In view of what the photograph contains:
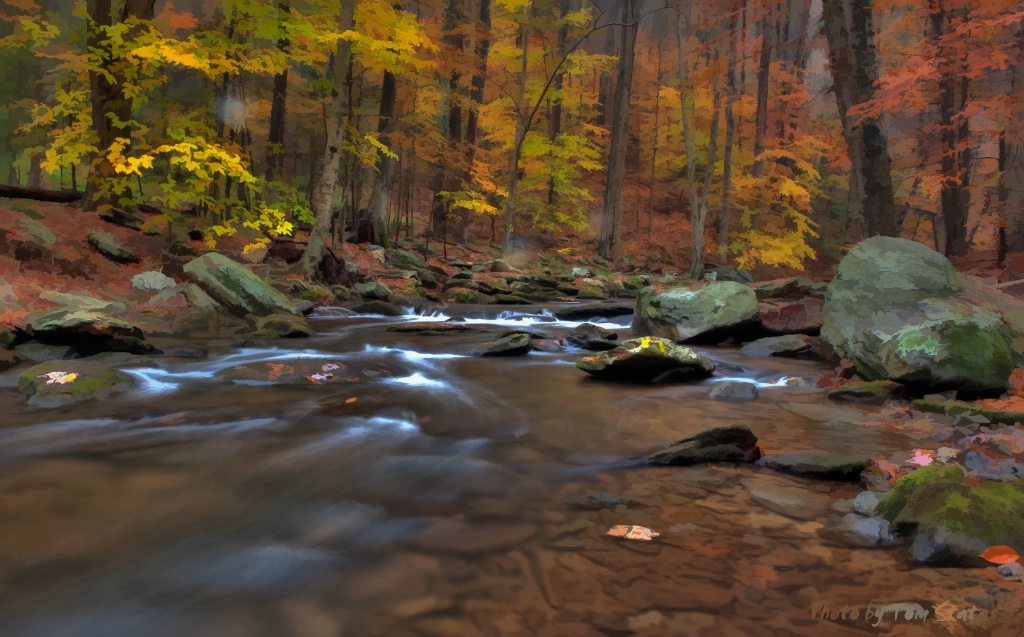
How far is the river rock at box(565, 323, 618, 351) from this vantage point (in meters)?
8.99

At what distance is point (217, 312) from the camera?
972 cm

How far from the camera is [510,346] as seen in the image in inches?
334

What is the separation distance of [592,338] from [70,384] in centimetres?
673

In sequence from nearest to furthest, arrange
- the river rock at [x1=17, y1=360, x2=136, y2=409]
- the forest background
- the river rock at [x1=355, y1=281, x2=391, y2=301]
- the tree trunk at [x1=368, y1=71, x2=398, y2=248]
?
the river rock at [x1=17, y1=360, x2=136, y2=409] < the forest background < the river rock at [x1=355, y1=281, x2=391, y2=301] < the tree trunk at [x1=368, y1=71, x2=398, y2=248]

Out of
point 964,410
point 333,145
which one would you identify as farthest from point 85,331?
point 964,410

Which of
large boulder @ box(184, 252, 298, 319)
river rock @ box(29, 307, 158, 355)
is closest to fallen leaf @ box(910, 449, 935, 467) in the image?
river rock @ box(29, 307, 158, 355)

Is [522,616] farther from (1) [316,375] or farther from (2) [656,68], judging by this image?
(2) [656,68]

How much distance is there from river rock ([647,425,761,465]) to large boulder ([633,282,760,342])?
570 cm

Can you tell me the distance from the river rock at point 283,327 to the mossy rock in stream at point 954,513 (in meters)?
8.18

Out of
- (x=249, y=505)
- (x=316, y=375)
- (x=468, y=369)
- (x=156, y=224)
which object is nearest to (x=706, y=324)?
(x=468, y=369)

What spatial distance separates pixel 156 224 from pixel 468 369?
8.77 meters

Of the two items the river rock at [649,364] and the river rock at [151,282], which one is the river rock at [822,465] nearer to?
the river rock at [649,364]

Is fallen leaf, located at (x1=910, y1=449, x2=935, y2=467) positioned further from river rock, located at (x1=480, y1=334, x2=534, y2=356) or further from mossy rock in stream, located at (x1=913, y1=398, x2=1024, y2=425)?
river rock, located at (x1=480, y1=334, x2=534, y2=356)

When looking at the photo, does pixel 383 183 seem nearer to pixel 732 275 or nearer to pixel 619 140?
pixel 619 140
